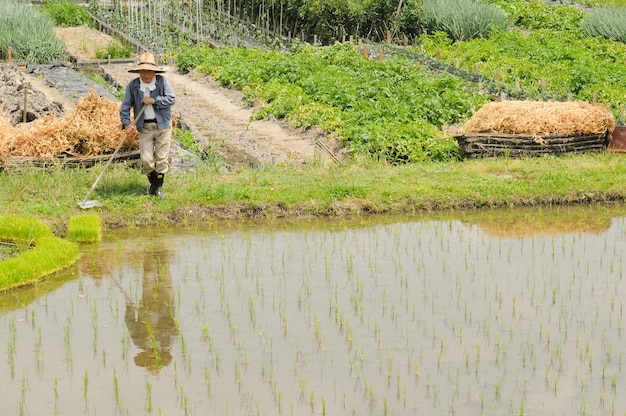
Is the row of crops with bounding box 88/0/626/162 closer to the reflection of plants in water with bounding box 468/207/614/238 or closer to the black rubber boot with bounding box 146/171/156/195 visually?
the reflection of plants in water with bounding box 468/207/614/238

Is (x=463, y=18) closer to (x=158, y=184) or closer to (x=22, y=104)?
(x=22, y=104)

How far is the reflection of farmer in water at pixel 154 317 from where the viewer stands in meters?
8.09

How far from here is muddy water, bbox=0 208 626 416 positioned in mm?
7281

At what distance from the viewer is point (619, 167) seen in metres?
14.6

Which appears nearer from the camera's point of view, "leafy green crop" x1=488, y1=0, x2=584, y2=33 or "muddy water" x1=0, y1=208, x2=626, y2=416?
"muddy water" x1=0, y1=208, x2=626, y2=416

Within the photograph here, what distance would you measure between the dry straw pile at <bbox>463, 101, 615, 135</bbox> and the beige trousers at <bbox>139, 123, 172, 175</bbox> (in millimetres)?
4911

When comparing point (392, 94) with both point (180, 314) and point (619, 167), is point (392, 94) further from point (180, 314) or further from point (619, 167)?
point (180, 314)

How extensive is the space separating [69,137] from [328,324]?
5.96m

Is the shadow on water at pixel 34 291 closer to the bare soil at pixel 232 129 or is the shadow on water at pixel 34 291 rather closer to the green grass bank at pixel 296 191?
the green grass bank at pixel 296 191

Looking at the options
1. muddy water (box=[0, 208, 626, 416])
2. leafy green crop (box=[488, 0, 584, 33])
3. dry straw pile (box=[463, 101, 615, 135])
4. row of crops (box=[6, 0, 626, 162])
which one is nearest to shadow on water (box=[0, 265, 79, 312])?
muddy water (box=[0, 208, 626, 416])

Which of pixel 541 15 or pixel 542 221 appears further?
pixel 541 15

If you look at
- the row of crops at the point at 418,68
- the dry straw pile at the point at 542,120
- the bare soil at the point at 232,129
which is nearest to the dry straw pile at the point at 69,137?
the bare soil at the point at 232,129

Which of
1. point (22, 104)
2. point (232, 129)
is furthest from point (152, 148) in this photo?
point (232, 129)

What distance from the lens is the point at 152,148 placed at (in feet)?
41.3
